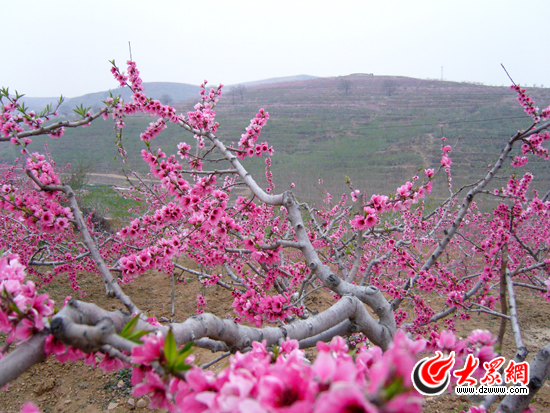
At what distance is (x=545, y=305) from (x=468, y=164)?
39.6 ft

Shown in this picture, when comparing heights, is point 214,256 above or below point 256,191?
below

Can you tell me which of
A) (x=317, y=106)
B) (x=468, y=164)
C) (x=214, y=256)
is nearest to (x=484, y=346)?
(x=214, y=256)

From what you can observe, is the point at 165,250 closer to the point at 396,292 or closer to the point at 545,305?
the point at 396,292

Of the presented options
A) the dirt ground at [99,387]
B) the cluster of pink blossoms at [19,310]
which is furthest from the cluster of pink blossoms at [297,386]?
the dirt ground at [99,387]

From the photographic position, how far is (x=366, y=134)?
2275cm

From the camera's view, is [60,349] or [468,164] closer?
[60,349]

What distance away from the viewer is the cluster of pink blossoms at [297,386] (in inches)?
17.2

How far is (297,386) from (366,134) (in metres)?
24.0

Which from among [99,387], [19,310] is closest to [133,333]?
[19,310]

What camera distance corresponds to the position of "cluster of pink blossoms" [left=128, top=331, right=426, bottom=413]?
0.44 m

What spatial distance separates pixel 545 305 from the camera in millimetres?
5688

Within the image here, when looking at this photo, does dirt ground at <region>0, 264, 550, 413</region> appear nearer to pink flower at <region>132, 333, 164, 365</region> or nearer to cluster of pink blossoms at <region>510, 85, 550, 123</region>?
pink flower at <region>132, 333, 164, 365</region>

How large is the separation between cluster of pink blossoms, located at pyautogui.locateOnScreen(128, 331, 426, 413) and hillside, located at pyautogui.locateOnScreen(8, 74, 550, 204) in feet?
21.0

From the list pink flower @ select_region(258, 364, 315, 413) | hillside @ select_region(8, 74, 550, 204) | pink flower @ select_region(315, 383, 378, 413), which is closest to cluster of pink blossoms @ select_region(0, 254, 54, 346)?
pink flower @ select_region(258, 364, 315, 413)
